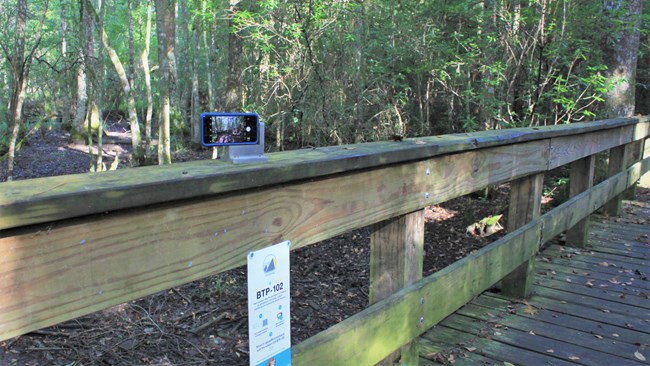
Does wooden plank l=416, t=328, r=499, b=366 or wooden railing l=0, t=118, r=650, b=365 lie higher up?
wooden railing l=0, t=118, r=650, b=365

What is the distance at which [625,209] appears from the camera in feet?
23.0

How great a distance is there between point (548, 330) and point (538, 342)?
22 cm

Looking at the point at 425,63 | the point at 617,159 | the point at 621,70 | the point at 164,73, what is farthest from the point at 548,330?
the point at 164,73

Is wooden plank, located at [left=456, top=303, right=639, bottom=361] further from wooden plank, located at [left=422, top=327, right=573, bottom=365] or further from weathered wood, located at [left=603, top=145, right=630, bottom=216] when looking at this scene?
weathered wood, located at [left=603, top=145, right=630, bottom=216]

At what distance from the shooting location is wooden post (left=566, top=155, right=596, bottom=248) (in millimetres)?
5125

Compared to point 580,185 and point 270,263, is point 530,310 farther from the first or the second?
point 270,263

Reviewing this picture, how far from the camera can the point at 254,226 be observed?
58.6 inches

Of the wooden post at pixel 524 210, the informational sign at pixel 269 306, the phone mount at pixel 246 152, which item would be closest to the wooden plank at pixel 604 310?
the wooden post at pixel 524 210

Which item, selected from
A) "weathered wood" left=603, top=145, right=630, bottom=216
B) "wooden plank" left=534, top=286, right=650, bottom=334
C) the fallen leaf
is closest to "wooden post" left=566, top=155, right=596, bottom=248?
"weathered wood" left=603, top=145, right=630, bottom=216

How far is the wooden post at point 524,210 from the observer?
367cm

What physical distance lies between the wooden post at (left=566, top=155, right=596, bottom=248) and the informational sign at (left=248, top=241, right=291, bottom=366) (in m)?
4.44

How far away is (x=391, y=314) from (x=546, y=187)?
8106 millimetres

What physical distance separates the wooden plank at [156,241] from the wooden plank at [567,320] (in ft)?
6.56

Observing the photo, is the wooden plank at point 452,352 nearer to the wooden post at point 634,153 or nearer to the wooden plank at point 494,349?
the wooden plank at point 494,349
